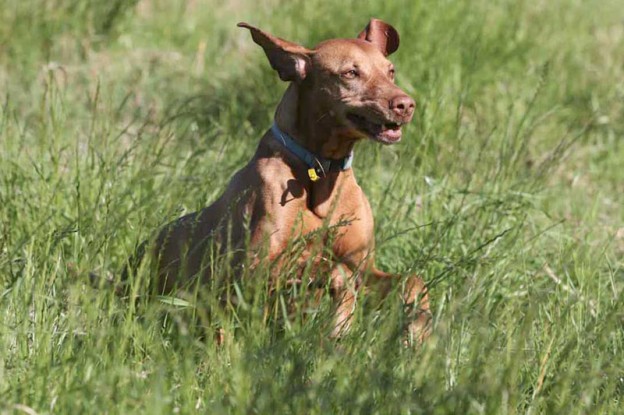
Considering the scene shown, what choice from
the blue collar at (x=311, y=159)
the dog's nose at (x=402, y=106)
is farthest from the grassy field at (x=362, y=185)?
the dog's nose at (x=402, y=106)

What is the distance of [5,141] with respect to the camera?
5.59 m

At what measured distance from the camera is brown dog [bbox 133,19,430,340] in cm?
459

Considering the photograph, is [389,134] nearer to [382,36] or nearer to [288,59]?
[288,59]

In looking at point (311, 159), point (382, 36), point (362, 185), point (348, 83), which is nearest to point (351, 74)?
point (348, 83)

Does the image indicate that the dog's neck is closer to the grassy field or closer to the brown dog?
the brown dog

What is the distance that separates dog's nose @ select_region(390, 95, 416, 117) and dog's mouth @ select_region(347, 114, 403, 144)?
7cm

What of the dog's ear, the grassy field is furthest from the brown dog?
the dog's ear

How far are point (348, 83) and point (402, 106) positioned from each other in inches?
12.9

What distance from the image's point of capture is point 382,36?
5301 mm

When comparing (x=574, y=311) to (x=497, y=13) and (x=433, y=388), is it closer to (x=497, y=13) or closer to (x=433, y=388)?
(x=433, y=388)

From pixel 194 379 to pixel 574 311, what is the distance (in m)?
1.57

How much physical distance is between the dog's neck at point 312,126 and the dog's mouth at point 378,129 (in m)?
0.06

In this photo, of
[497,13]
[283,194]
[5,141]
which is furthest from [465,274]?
[497,13]

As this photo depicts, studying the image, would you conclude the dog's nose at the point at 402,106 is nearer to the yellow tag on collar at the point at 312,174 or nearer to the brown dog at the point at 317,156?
the brown dog at the point at 317,156
